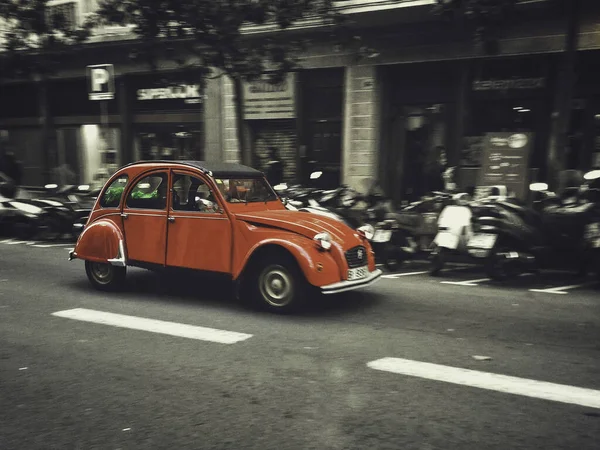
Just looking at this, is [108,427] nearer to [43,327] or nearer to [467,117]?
[43,327]

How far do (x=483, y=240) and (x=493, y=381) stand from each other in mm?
3946

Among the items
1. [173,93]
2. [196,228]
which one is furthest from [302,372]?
[173,93]

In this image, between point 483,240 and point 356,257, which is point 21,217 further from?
point 483,240

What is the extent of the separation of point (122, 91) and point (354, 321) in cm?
1444

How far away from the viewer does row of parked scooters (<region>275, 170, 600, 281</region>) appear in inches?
312

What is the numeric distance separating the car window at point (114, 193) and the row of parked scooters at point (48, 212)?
484 centimetres

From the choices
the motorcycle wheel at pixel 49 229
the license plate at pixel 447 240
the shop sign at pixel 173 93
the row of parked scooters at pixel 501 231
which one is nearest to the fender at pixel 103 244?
the row of parked scooters at pixel 501 231

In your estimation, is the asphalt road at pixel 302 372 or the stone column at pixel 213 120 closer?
the asphalt road at pixel 302 372

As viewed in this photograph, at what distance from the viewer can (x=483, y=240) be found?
7934 mm

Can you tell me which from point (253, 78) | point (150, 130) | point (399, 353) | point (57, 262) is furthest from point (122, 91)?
point (399, 353)

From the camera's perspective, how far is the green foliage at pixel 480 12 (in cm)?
976

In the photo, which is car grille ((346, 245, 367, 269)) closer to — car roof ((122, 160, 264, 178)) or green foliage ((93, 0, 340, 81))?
car roof ((122, 160, 264, 178))

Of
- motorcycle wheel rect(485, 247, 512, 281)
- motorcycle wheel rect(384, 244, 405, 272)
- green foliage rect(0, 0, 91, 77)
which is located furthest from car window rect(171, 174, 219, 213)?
green foliage rect(0, 0, 91, 77)

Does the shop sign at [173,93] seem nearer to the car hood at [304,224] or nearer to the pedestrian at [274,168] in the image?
the pedestrian at [274,168]
